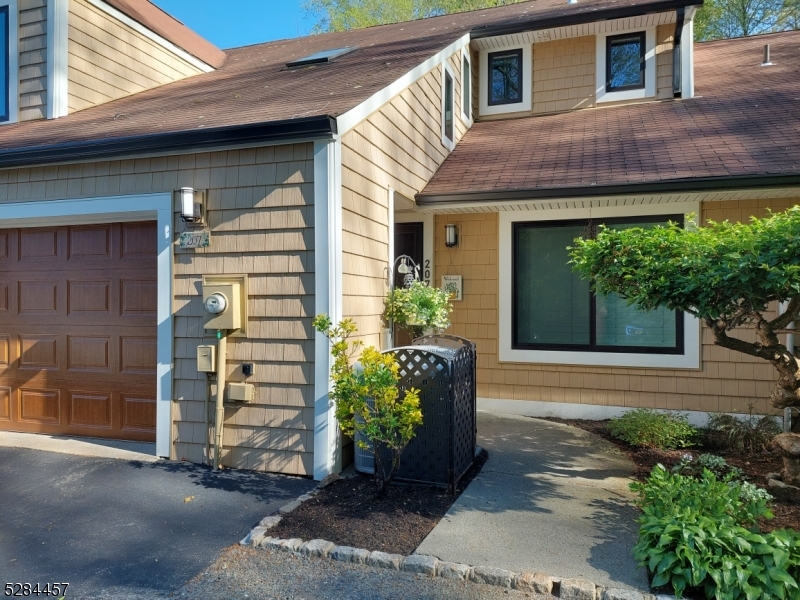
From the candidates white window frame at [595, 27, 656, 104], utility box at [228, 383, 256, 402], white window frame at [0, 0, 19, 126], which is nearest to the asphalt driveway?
utility box at [228, 383, 256, 402]

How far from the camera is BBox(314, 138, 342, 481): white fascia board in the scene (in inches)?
171

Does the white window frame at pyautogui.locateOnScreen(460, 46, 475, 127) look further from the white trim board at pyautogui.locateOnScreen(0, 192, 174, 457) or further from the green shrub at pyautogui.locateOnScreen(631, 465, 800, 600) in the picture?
the green shrub at pyautogui.locateOnScreen(631, 465, 800, 600)

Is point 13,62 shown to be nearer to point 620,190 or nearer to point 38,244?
point 38,244

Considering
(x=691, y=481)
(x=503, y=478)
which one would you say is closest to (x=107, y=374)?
(x=503, y=478)

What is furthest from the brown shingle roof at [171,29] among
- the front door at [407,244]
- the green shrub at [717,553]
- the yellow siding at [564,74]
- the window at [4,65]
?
the green shrub at [717,553]

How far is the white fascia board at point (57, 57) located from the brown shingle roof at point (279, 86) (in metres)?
0.23

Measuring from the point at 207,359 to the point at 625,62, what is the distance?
753 centimetres

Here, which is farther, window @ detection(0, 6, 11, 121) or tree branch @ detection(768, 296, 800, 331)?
window @ detection(0, 6, 11, 121)

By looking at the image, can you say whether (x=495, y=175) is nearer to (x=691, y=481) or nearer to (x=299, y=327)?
(x=299, y=327)

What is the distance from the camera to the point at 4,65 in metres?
7.14

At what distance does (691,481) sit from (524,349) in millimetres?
3399

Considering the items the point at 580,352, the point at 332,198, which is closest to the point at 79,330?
the point at 332,198

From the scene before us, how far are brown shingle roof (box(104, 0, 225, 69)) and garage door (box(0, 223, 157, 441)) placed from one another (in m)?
4.10

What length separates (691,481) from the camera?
3566mm
